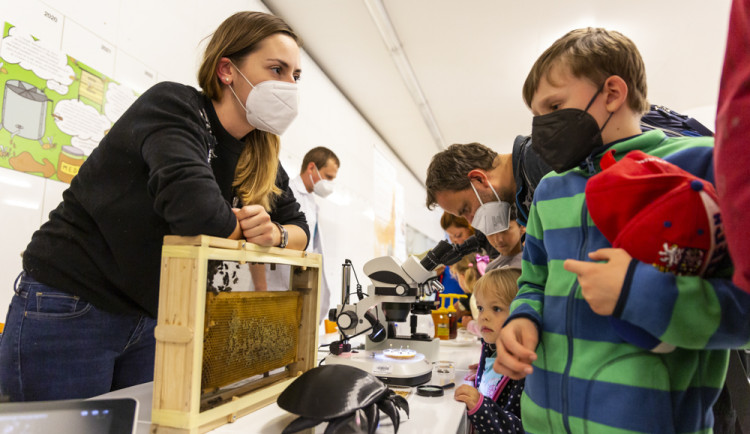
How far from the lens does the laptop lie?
0.55 m

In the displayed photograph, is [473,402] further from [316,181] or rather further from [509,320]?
[316,181]

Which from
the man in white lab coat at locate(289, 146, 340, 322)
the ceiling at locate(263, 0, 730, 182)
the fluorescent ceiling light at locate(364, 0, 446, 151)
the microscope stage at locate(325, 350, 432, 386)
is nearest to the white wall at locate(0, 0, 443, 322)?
the man in white lab coat at locate(289, 146, 340, 322)

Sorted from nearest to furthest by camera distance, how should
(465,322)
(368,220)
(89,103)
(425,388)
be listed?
1. (425,388)
2. (89,103)
3. (465,322)
4. (368,220)

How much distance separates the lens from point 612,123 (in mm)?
859

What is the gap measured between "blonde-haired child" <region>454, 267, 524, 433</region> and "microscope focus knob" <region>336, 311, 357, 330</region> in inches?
19.8

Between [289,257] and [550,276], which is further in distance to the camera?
[289,257]

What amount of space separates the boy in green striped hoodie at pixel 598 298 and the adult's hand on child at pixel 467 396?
0.93ft

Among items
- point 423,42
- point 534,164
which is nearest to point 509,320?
point 534,164

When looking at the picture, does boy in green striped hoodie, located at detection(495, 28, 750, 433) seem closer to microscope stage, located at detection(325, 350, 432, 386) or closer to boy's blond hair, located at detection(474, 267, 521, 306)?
microscope stage, located at detection(325, 350, 432, 386)

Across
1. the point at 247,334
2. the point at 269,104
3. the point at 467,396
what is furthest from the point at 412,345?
the point at 269,104

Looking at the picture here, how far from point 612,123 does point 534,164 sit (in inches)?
22.8

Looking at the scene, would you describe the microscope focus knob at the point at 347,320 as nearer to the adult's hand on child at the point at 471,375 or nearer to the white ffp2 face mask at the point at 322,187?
the adult's hand on child at the point at 471,375

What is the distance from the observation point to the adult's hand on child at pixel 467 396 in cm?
113

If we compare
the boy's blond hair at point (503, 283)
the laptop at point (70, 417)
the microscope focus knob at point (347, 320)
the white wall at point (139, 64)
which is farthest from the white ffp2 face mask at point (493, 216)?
the white wall at point (139, 64)
